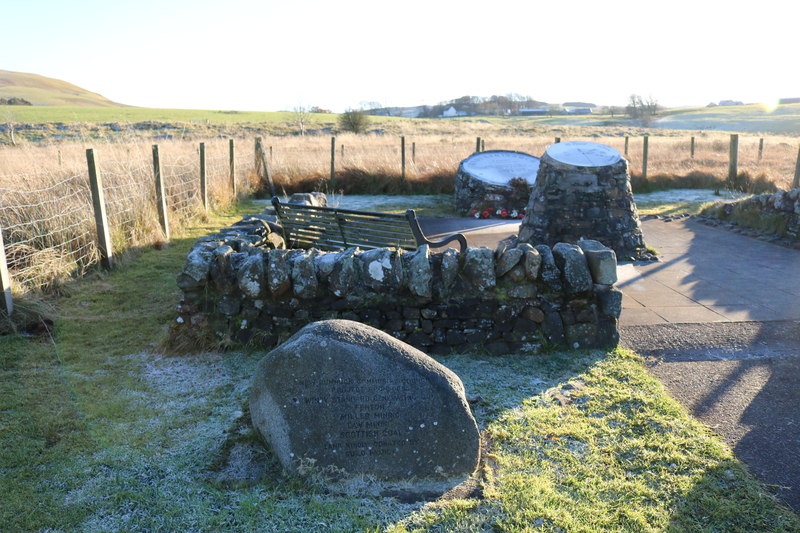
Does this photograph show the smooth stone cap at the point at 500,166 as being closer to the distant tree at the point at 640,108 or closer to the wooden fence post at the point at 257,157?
the wooden fence post at the point at 257,157

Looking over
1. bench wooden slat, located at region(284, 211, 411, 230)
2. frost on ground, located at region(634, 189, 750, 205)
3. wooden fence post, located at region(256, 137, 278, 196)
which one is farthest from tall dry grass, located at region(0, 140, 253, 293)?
frost on ground, located at region(634, 189, 750, 205)

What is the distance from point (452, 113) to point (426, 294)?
80242 mm

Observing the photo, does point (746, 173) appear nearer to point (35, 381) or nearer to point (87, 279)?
point (87, 279)

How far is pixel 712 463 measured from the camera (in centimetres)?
334

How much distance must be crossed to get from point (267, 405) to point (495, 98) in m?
89.3

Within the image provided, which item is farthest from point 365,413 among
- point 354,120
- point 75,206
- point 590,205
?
point 354,120

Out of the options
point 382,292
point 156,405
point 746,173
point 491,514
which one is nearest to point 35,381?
point 156,405

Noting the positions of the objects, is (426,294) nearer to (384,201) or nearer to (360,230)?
(360,230)

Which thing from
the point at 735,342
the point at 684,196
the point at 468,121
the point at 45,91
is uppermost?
the point at 45,91

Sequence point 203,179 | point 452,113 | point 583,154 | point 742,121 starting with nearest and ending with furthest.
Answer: point 583,154 → point 203,179 → point 742,121 → point 452,113

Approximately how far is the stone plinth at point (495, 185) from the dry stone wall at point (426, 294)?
7.84 m

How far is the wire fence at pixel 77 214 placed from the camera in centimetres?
678

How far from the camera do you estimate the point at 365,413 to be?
314 centimetres

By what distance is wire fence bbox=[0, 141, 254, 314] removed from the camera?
678cm
